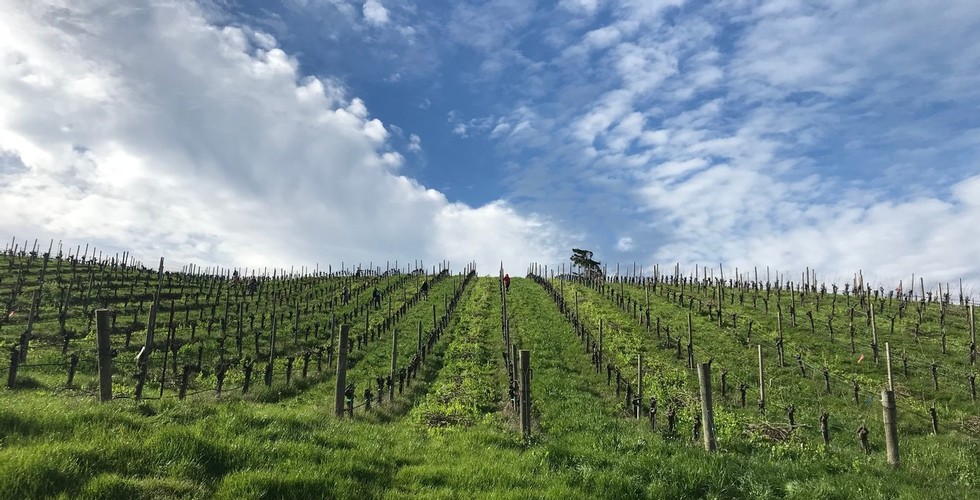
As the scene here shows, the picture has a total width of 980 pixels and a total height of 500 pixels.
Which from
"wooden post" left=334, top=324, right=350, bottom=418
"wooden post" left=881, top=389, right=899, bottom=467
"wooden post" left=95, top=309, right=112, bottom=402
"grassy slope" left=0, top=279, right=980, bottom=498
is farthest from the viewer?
"wooden post" left=334, top=324, right=350, bottom=418

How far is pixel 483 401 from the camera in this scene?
2036 centimetres

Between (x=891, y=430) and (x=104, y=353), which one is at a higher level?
(x=104, y=353)

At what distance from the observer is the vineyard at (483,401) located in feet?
24.4

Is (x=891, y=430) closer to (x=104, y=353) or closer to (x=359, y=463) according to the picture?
(x=359, y=463)

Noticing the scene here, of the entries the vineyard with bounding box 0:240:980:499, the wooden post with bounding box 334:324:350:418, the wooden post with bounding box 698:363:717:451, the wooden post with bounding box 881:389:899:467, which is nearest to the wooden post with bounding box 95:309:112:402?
the vineyard with bounding box 0:240:980:499

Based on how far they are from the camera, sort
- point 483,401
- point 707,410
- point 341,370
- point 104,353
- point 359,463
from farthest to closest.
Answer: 1. point 483,401
2. point 341,370
3. point 707,410
4. point 104,353
5. point 359,463

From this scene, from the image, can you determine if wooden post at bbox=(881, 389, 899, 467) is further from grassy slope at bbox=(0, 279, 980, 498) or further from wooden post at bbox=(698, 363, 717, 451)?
wooden post at bbox=(698, 363, 717, 451)

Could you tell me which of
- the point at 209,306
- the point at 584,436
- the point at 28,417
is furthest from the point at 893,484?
the point at 209,306

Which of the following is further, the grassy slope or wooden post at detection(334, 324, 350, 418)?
wooden post at detection(334, 324, 350, 418)

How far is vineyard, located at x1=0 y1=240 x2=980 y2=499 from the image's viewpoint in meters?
7.44

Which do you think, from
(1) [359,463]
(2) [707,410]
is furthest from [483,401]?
(1) [359,463]

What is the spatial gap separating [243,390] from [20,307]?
28.5 meters

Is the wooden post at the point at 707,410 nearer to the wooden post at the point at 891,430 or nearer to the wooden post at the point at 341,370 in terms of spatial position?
the wooden post at the point at 891,430

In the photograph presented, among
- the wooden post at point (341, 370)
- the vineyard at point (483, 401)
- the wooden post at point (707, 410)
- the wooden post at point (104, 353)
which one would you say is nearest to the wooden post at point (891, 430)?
the vineyard at point (483, 401)
